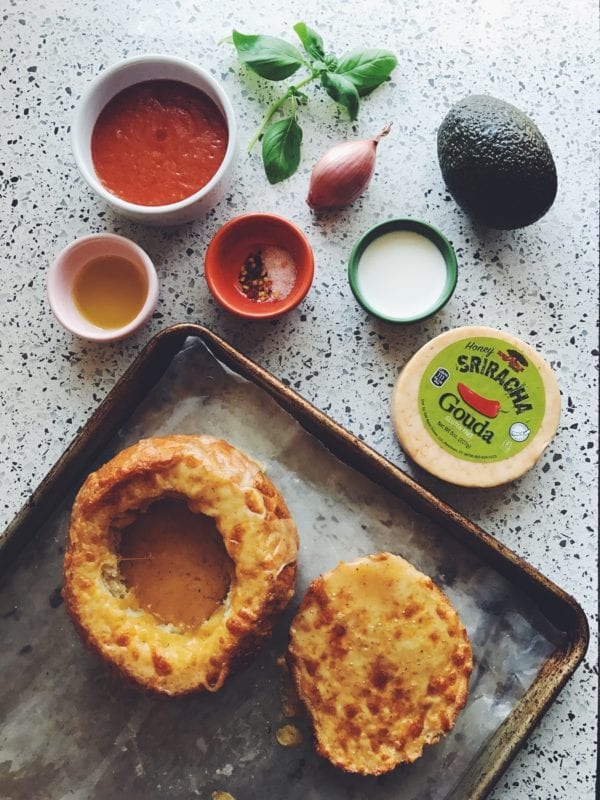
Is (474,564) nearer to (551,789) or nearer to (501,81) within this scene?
(551,789)

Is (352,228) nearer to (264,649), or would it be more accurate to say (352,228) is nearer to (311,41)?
(311,41)

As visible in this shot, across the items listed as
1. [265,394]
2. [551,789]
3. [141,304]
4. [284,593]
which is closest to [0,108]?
[141,304]

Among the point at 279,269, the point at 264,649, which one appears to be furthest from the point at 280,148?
the point at 264,649

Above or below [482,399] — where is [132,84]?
above

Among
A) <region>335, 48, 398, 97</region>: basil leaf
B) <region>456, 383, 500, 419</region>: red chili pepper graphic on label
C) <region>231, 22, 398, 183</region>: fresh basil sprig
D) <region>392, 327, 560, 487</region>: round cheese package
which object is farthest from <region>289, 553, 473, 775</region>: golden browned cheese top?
<region>335, 48, 398, 97</region>: basil leaf

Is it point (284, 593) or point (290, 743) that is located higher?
point (284, 593)
